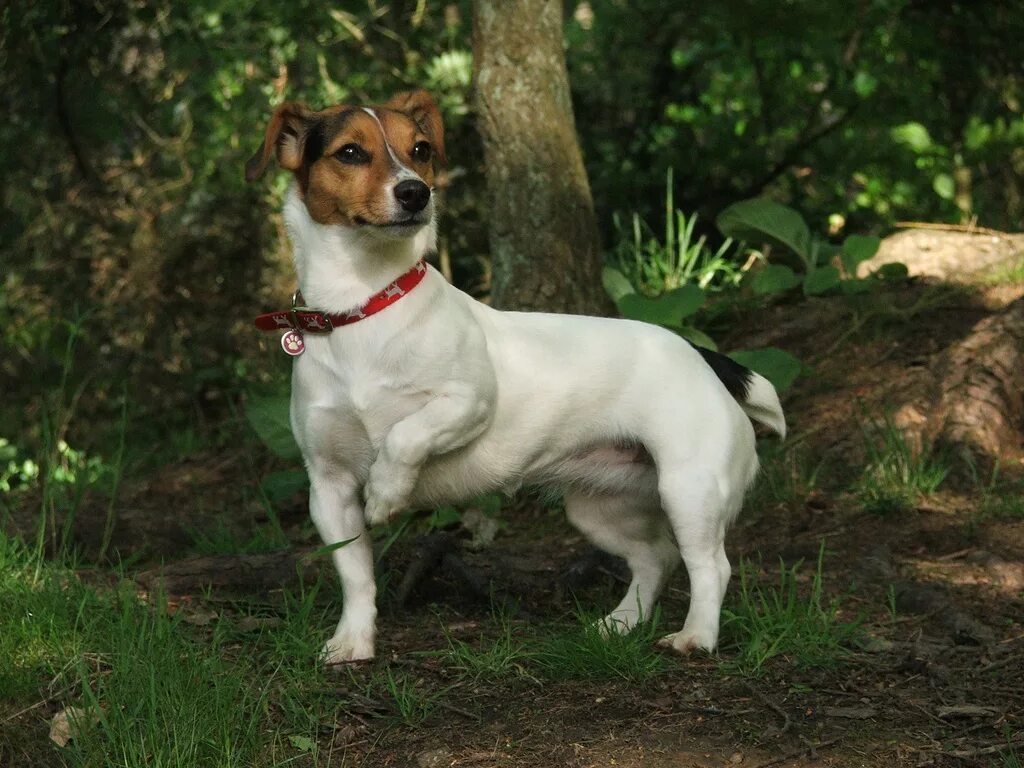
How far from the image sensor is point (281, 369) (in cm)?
654

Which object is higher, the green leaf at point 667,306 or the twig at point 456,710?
the green leaf at point 667,306

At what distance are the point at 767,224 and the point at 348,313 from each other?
339 centimetres

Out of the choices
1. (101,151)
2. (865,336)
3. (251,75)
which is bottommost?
(865,336)

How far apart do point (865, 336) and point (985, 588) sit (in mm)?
2201

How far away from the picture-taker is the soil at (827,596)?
Result: 2.89 m

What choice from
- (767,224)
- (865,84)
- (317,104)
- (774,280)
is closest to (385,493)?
(774,280)

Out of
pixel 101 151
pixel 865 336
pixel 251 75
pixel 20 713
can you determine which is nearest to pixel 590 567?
pixel 20 713

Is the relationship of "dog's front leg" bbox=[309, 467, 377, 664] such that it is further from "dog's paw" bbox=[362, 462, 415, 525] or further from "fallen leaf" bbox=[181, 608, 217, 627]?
"fallen leaf" bbox=[181, 608, 217, 627]

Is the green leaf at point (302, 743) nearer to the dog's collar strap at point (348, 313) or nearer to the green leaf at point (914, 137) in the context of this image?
the dog's collar strap at point (348, 313)

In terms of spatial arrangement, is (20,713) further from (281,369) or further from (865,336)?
(865,336)

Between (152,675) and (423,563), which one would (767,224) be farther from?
(152,675)

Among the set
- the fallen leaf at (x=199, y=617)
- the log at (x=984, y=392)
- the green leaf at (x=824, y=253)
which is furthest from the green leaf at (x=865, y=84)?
the fallen leaf at (x=199, y=617)

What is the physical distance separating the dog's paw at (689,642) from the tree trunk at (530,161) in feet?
Answer: 7.05

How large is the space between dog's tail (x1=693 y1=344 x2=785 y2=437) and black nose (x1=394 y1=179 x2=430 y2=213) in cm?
113
